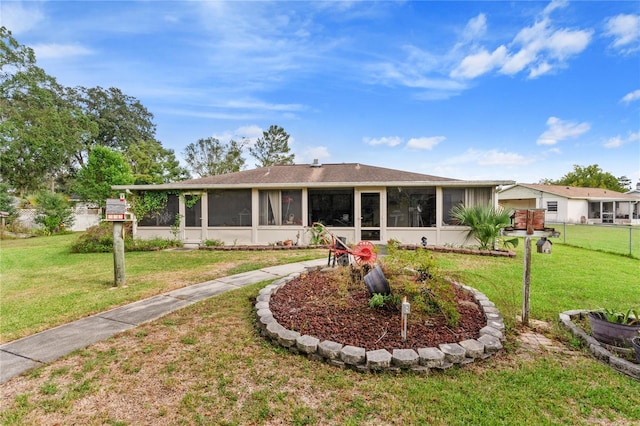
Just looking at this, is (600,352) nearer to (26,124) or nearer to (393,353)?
(393,353)

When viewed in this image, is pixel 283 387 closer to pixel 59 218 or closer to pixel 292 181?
pixel 292 181

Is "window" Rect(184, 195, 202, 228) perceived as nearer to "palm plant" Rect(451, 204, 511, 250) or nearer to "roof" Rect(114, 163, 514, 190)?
"roof" Rect(114, 163, 514, 190)

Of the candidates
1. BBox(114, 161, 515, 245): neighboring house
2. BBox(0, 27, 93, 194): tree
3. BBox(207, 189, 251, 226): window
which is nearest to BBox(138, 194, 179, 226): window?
BBox(114, 161, 515, 245): neighboring house

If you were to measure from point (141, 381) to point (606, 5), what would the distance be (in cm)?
1336

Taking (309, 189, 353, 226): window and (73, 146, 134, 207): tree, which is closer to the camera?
(309, 189, 353, 226): window

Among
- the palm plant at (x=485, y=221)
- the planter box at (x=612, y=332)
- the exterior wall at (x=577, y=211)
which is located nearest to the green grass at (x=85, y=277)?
the palm plant at (x=485, y=221)

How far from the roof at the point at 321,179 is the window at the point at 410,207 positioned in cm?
42

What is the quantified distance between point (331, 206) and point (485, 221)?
4.97m

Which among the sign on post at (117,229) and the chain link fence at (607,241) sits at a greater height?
the sign on post at (117,229)

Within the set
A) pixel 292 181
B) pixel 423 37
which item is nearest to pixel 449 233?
pixel 292 181

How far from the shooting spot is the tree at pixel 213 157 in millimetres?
28281

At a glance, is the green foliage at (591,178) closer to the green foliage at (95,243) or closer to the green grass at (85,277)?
the green grass at (85,277)

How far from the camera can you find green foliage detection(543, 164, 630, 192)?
3341cm

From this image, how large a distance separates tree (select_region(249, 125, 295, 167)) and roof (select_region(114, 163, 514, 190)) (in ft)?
54.0
